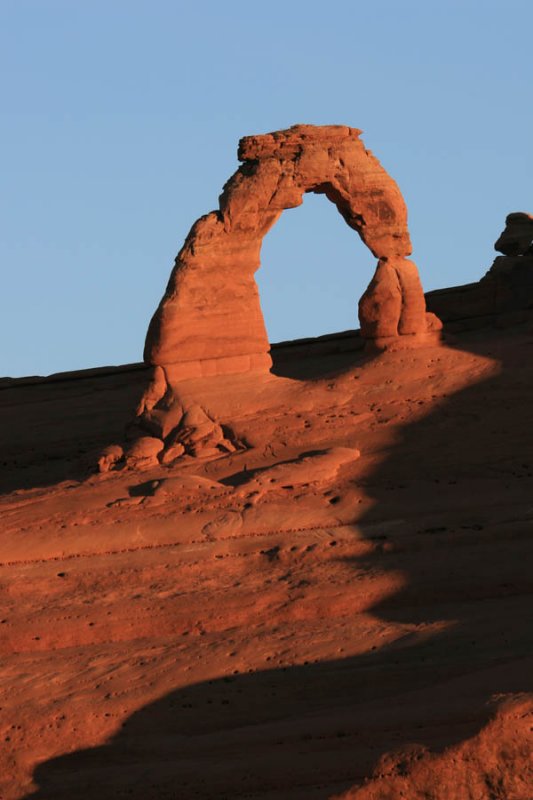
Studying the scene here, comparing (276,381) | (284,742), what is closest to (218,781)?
(284,742)

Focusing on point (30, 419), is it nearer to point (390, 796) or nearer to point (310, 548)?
point (310, 548)

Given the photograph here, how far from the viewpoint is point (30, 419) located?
3756cm

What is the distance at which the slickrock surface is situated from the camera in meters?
21.3

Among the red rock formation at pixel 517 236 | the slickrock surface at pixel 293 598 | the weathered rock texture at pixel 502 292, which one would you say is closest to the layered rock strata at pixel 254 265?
the slickrock surface at pixel 293 598

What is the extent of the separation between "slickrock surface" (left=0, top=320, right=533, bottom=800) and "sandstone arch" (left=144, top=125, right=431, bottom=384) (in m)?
0.47

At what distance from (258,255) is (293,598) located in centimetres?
679

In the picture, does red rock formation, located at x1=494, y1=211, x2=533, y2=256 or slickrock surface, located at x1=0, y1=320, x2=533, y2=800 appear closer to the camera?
slickrock surface, located at x1=0, y1=320, x2=533, y2=800

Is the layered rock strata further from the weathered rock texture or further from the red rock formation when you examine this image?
the red rock formation

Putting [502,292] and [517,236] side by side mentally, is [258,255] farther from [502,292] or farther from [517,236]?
[517,236]

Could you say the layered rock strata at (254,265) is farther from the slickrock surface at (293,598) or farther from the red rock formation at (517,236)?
the red rock formation at (517,236)

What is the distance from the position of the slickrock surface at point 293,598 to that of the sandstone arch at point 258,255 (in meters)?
0.47

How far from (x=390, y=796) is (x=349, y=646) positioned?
4514 millimetres

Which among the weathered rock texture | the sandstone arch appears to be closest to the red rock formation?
the weathered rock texture

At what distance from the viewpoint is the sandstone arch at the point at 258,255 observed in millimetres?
30031
